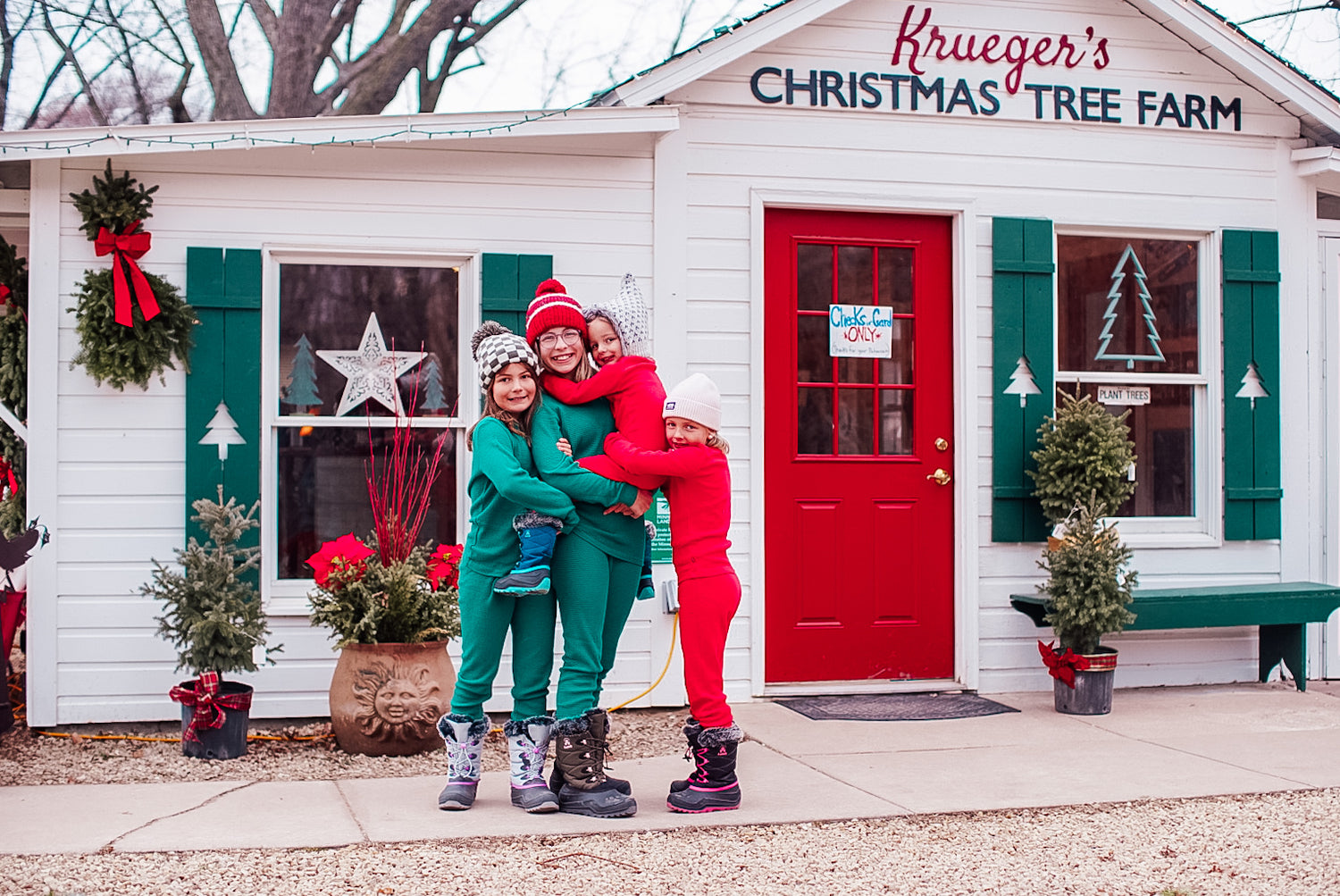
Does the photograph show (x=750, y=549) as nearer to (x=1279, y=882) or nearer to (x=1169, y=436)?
(x=1169, y=436)

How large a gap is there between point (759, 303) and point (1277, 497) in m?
2.98

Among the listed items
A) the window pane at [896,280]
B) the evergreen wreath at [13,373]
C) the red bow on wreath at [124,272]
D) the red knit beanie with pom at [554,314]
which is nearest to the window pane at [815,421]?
the window pane at [896,280]

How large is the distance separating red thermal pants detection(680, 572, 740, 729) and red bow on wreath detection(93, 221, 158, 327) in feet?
9.55

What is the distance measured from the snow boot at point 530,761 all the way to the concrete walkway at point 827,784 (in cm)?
6

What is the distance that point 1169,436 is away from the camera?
7199mm

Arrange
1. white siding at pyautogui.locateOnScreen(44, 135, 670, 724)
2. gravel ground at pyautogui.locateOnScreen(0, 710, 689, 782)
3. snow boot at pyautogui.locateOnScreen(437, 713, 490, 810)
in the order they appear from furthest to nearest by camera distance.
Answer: white siding at pyautogui.locateOnScreen(44, 135, 670, 724), gravel ground at pyautogui.locateOnScreen(0, 710, 689, 782), snow boot at pyautogui.locateOnScreen(437, 713, 490, 810)

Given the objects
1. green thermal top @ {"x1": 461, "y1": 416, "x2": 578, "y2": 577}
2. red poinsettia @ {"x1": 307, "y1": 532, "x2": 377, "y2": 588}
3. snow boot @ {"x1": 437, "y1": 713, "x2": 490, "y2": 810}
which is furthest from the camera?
red poinsettia @ {"x1": 307, "y1": 532, "x2": 377, "y2": 588}

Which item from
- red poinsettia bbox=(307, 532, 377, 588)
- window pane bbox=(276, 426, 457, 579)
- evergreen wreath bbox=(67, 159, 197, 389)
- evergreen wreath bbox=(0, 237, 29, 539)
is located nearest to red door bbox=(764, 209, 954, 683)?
window pane bbox=(276, 426, 457, 579)

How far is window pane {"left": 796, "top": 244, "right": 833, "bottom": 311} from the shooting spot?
6777 mm

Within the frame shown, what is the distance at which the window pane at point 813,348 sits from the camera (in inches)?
267

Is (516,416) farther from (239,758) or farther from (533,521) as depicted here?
(239,758)

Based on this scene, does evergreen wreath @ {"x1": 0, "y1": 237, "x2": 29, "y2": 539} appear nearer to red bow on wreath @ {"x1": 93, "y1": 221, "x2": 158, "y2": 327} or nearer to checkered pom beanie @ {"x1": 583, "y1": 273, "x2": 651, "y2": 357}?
red bow on wreath @ {"x1": 93, "y1": 221, "x2": 158, "y2": 327}

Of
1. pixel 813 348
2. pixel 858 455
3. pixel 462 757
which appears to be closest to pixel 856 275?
pixel 813 348

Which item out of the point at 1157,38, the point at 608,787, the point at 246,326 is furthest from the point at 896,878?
the point at 1157,38
